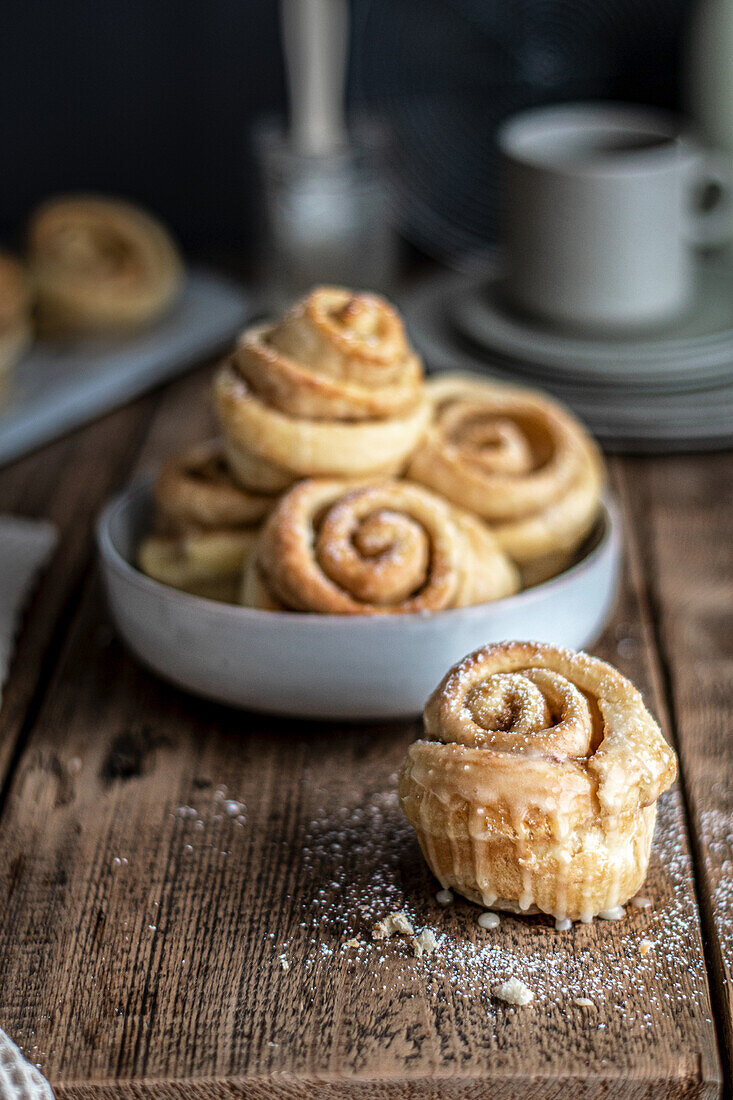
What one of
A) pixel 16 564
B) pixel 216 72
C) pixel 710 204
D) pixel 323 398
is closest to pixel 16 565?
pixel 16 564

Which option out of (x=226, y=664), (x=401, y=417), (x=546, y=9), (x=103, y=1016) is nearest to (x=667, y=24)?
(x=546, y=9)

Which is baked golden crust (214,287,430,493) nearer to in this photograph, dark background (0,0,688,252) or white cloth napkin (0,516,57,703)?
white cloth napkin (0,516,57,703)

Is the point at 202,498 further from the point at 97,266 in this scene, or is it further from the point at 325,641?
the point at 97,266

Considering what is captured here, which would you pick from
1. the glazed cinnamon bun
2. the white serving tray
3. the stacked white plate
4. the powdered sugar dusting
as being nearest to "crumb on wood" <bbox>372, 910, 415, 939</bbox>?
the powdered sugar dusting

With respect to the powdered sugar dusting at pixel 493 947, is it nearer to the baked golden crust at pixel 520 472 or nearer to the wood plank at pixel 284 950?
the wood plank at pixel 284 950

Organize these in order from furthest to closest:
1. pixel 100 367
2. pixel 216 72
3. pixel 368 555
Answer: pixel 216 72
pixel 100 367
pixel 368 555

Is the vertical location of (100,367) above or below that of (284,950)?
below
